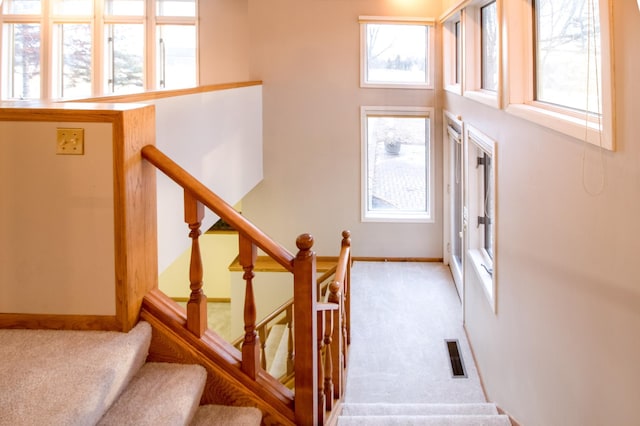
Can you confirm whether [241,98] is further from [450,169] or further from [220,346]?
[220,346]

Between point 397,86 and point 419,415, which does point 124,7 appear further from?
point 419,415

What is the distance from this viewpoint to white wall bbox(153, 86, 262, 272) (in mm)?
3475

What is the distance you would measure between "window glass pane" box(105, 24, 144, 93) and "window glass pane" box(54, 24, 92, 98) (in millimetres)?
288

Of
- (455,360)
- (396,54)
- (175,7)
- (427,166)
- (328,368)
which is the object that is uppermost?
(175,7)

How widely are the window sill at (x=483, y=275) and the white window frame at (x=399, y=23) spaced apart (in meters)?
2.81

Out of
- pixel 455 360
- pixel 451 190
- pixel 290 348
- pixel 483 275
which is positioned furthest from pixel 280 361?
pixel 451 190

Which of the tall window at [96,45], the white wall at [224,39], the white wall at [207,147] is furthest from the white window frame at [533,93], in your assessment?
the tall window at [96,45]

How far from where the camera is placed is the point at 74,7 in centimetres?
802

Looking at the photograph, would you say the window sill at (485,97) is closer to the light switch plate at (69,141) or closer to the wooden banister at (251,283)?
the wooden banister at (251,283)

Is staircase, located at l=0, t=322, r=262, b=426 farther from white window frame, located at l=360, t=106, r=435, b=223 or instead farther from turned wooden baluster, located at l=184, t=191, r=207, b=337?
white window frame, located at l=360, t=106, r=435, b=223

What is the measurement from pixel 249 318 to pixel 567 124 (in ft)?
4.79

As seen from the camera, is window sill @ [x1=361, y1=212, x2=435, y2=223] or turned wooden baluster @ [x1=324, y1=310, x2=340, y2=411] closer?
turned wooden baluster @ [x1=324, y1=310, x2=340, y2=411]

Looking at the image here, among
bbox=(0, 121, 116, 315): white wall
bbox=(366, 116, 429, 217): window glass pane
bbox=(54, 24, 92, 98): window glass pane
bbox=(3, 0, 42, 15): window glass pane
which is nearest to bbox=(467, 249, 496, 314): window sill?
bbox=(366, 116, 429, 217): window glass pane

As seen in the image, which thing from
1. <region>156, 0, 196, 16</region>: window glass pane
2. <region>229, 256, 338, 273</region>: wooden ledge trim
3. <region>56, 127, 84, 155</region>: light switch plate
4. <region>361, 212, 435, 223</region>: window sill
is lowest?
<region>229, 256, 338, 273</region>: wooden ledge trim
